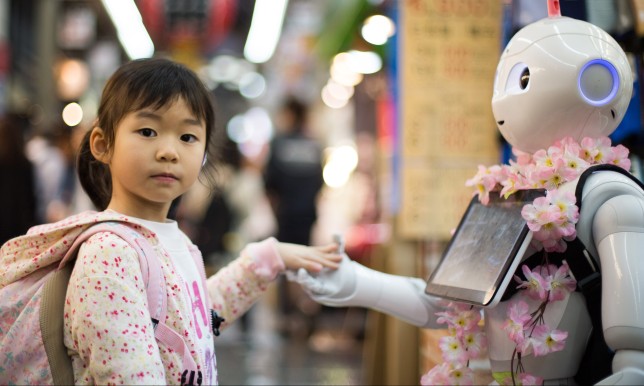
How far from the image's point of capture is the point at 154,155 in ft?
6.40

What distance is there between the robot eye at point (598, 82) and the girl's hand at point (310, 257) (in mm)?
846

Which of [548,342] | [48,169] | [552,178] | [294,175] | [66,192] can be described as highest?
[552,178]

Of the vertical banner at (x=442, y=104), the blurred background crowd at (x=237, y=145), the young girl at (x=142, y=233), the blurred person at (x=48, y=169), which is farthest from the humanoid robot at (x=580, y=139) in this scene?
the blurred person at (x=48, y=169)

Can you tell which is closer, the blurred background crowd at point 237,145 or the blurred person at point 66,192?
the blurred background crowd at point 237,145

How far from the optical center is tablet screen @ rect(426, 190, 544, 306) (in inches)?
79.0

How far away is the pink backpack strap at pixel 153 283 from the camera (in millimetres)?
1849

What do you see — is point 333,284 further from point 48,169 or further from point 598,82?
point 48,169

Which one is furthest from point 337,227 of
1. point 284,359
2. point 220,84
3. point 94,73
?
point 220,84

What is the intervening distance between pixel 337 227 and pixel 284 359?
4414 millimetres

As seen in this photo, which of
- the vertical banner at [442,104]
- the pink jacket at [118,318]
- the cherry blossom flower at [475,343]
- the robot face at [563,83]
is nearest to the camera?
the pink jacket at [118,318]

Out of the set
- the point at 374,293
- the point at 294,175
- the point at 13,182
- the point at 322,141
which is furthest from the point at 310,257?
the point at 322,141

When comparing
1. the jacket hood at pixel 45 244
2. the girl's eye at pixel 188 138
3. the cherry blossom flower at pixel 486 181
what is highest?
the girl's eye at pixel 188 138

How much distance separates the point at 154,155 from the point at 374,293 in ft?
2.75

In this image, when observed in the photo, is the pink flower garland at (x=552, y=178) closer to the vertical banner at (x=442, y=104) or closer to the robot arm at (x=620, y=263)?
the robot arm at (x=620, y=263)
